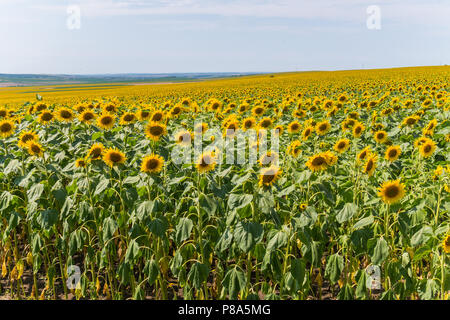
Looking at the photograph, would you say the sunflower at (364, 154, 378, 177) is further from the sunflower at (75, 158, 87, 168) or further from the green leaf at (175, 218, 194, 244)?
the sunflower at (75, 158, 87, 168)

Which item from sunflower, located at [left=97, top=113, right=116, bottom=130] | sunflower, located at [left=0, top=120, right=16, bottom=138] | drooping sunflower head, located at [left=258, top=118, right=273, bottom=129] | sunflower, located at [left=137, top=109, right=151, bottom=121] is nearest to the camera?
sunflower, located at [left=0, top=120, right=16, bottom=138]

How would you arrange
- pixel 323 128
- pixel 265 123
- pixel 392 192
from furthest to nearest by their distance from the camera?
pixel 265 123
pixel 323 128
pixel 392 192

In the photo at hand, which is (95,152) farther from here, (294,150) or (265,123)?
(265,123)

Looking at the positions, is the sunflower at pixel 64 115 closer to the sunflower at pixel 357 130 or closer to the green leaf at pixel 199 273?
the green leaf at pixel 199 273

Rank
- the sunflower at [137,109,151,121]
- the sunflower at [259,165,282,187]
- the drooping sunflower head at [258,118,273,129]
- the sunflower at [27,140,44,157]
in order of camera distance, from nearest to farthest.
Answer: the sunflower at [259,165,282,187], the sunflower at [27,140,44,157], the sunflower at [137,109,151,121], the drooping sunflower head at [258,118,273,129]

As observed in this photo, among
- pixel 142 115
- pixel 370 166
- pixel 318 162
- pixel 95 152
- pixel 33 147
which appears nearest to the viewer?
pixel 370 166

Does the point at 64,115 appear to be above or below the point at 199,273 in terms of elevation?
above

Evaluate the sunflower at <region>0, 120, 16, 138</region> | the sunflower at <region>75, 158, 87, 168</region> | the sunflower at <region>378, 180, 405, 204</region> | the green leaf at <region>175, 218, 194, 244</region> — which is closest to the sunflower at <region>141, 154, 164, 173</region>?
the green leaf at <region>175, 218, 194, 244</region>

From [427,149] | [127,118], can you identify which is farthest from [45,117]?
[427,149]

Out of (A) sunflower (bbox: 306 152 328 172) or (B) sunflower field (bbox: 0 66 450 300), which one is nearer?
(B) sunflower field (bbox: 0 66 450 300)

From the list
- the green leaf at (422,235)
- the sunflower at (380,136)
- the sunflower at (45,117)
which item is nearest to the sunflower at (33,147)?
the sunflower at (45,117)

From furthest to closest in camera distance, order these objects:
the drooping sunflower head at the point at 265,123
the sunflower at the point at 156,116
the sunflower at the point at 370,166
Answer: the drooping sunflower head at the point at 265,123, the sunflower at the point at 156,116, the sunflower at the point at 370,166
